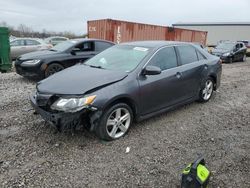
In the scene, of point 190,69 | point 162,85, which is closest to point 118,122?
point 162,85

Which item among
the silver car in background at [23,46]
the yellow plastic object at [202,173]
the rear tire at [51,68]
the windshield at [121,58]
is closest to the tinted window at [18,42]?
the silver car in background at [23,46]

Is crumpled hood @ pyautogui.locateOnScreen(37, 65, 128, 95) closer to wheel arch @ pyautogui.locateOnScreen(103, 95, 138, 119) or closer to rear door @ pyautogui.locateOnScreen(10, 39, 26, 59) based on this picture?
wheel arch @ pyautogui.locateOnScreen(103, 95, 138, 119)

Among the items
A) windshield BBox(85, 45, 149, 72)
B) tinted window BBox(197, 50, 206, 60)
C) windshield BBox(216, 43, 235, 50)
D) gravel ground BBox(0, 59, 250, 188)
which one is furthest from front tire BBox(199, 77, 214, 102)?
windshield BBox(216, 43, 235, 50)

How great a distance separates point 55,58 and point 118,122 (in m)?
4.51

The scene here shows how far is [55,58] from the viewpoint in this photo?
753cm

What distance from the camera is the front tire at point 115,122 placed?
3.57 m

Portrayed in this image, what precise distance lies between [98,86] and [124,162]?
1.13 meters

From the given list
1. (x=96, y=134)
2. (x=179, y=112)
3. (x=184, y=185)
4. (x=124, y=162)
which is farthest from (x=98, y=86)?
(x=179, y=112)

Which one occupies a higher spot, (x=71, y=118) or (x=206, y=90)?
(x=71, y=118)

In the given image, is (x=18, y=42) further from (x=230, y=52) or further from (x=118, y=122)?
(x=230, y=52)

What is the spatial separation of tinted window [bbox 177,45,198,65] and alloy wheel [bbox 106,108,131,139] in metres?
1.87

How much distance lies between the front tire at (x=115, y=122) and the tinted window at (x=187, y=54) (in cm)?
186

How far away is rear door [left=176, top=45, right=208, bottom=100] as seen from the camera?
492 cm

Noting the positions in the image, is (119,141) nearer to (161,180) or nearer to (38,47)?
(161,180)
